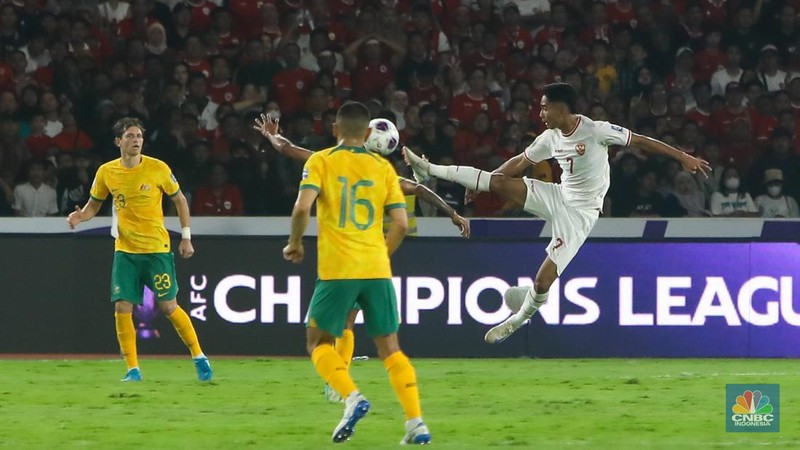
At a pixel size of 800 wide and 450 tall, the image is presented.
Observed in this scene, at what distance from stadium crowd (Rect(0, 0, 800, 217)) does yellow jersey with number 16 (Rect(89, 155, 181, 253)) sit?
3829mm

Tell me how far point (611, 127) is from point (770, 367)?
3.36 m

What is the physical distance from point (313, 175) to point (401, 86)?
972 cm

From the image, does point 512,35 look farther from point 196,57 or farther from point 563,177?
point 563,177

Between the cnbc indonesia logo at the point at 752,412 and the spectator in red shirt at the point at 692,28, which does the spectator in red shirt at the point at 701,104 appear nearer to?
the spectator in red shirt at the point at 692,28

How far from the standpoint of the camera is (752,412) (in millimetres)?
9406

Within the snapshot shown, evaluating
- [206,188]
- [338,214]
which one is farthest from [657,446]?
[206,188]

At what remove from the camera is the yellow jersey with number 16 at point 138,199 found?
12.0 m

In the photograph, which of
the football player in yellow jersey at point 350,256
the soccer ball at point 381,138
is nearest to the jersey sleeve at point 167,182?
the soccer ball at point 381,138

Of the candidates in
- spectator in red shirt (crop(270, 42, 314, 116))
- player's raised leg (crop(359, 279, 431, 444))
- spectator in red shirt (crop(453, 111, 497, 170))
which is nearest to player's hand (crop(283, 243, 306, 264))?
player's raised leg (crop(359, 279, 431, 444))

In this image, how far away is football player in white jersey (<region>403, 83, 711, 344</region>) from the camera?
38.7ft

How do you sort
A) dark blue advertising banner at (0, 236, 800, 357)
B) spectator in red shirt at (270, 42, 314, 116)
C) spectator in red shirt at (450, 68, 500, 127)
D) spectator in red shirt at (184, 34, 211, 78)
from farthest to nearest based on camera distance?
A: spectator in red shirt at (184, 34, 211, 78) < spectator in red shirt at (450, 68, 500, 127) < spectator in red shirt at (270, 42, 314, 116) < dark blue advertising banner at (0, 236, 800, 357)

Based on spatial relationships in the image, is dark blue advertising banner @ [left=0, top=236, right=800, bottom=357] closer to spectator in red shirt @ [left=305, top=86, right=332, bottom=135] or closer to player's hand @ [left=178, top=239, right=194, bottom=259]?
spectator in red shirt @ [left=305, top=86, right=332, bottom=135]

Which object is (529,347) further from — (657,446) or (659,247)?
(657,446)

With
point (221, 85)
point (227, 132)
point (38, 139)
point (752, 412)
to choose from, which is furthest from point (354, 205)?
point (221, 85)
